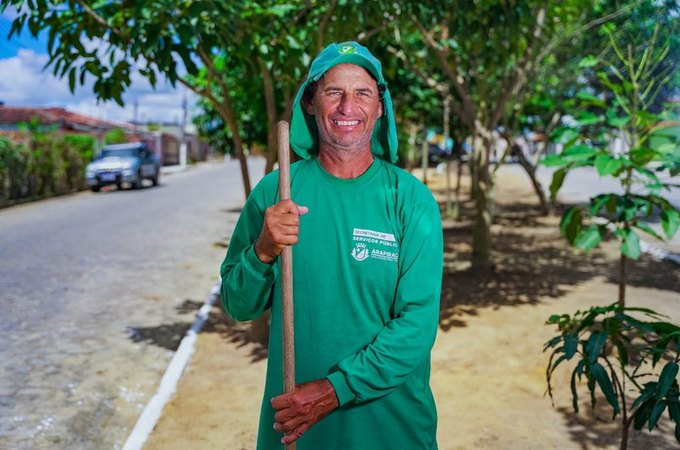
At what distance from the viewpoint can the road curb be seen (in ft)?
A: 14.1

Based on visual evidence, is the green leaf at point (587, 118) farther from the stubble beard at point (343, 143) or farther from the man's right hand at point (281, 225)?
the man's right hand at point (281, 225)

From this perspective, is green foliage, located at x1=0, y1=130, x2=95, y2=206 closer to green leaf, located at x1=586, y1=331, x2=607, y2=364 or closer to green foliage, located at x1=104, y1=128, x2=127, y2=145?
green foliage, located at x1=104, y1=128, x2=127, y2=145

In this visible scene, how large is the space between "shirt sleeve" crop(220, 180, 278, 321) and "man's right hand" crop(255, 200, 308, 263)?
0.30 feet

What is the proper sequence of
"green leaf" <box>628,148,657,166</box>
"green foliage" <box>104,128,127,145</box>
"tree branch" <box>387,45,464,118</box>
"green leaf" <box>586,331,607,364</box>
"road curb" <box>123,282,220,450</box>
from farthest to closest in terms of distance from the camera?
1. "green foliage" <box>104,128,127,145</box>
2. "tree branch" <box>387,45,464,118</box>
3. "green leaf" <box>628,148,657,166</box>
4. "road curb" <box>123,282,220,450</box>
5. "green leaf" <box>586,331,607,364</box>

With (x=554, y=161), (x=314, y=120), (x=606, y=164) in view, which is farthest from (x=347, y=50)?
(x=554, y=161)

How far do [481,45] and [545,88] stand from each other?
850 cm

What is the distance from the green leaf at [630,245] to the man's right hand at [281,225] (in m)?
4.03

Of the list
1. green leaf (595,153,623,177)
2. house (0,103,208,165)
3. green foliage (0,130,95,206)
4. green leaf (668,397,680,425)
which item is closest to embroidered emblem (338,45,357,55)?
green leaf (668,397,680,425)

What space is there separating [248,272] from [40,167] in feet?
70.5

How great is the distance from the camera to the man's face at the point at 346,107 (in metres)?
1.99

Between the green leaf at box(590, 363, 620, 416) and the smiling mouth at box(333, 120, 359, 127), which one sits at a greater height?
the smiling mouth at box(333, 120, 359, 127)

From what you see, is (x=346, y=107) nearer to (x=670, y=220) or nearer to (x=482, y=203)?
(x=670, y=220)

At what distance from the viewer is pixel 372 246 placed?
6.21 ft

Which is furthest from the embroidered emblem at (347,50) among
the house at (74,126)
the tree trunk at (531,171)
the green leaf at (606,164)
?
the house at (74,126)
